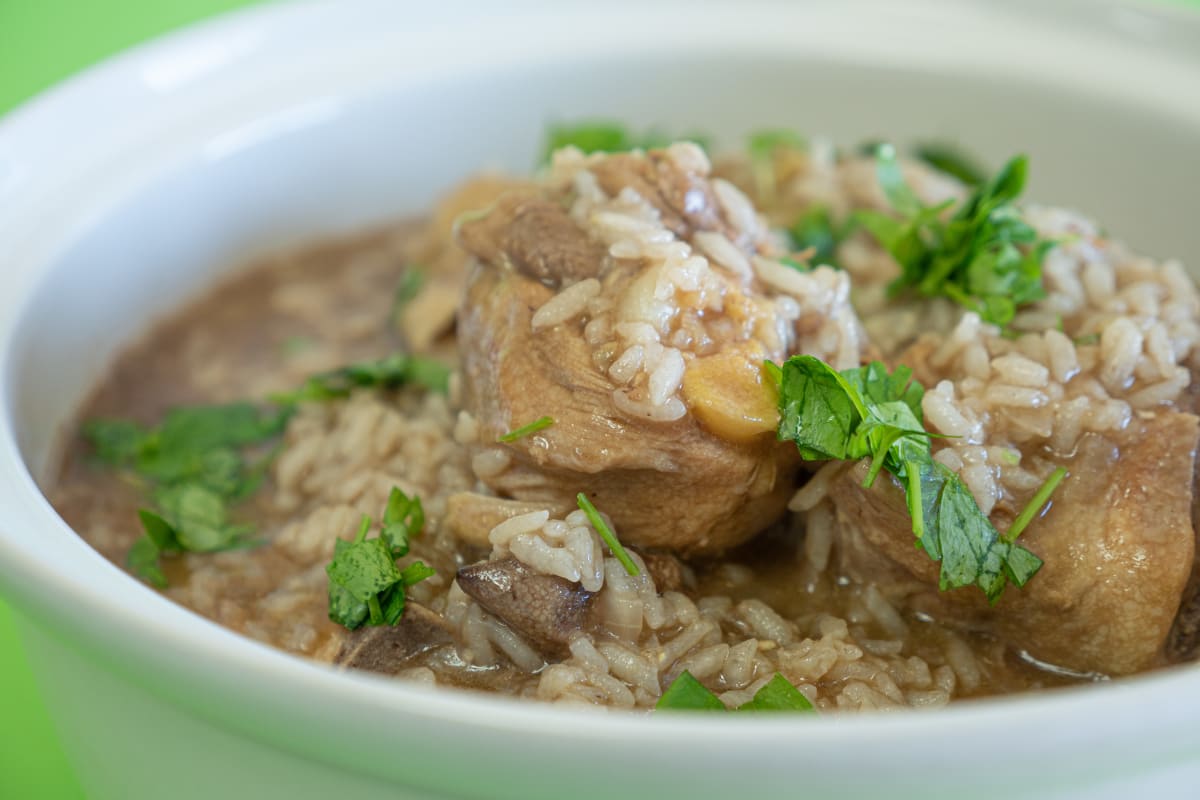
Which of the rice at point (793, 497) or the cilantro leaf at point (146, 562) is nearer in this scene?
the rice at point (793, 497)

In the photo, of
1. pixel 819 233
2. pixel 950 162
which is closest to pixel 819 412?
pixel 819 233

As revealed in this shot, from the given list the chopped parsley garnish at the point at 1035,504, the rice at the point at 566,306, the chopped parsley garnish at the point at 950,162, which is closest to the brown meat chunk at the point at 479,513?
the rice at the point at 566,306

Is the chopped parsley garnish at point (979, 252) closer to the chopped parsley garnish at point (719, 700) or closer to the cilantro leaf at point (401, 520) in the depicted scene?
the chopped parsley garnish at point (719, 700)

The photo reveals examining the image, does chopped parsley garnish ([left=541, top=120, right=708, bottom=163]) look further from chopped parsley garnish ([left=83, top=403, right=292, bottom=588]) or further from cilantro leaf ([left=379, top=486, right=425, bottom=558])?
cilantro leaf ([left=379, top=486, right=425, bottom=558])

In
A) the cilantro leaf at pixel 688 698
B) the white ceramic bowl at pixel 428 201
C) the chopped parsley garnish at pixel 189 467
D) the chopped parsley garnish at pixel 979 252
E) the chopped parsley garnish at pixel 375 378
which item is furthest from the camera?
the chopped parsley garnish at pixel 375 378

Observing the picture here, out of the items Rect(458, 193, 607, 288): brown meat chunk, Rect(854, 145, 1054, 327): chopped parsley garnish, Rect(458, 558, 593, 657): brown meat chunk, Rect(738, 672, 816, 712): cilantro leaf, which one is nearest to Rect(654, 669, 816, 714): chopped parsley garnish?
Rect(738, 672, 816, 712): cilantro leaf
